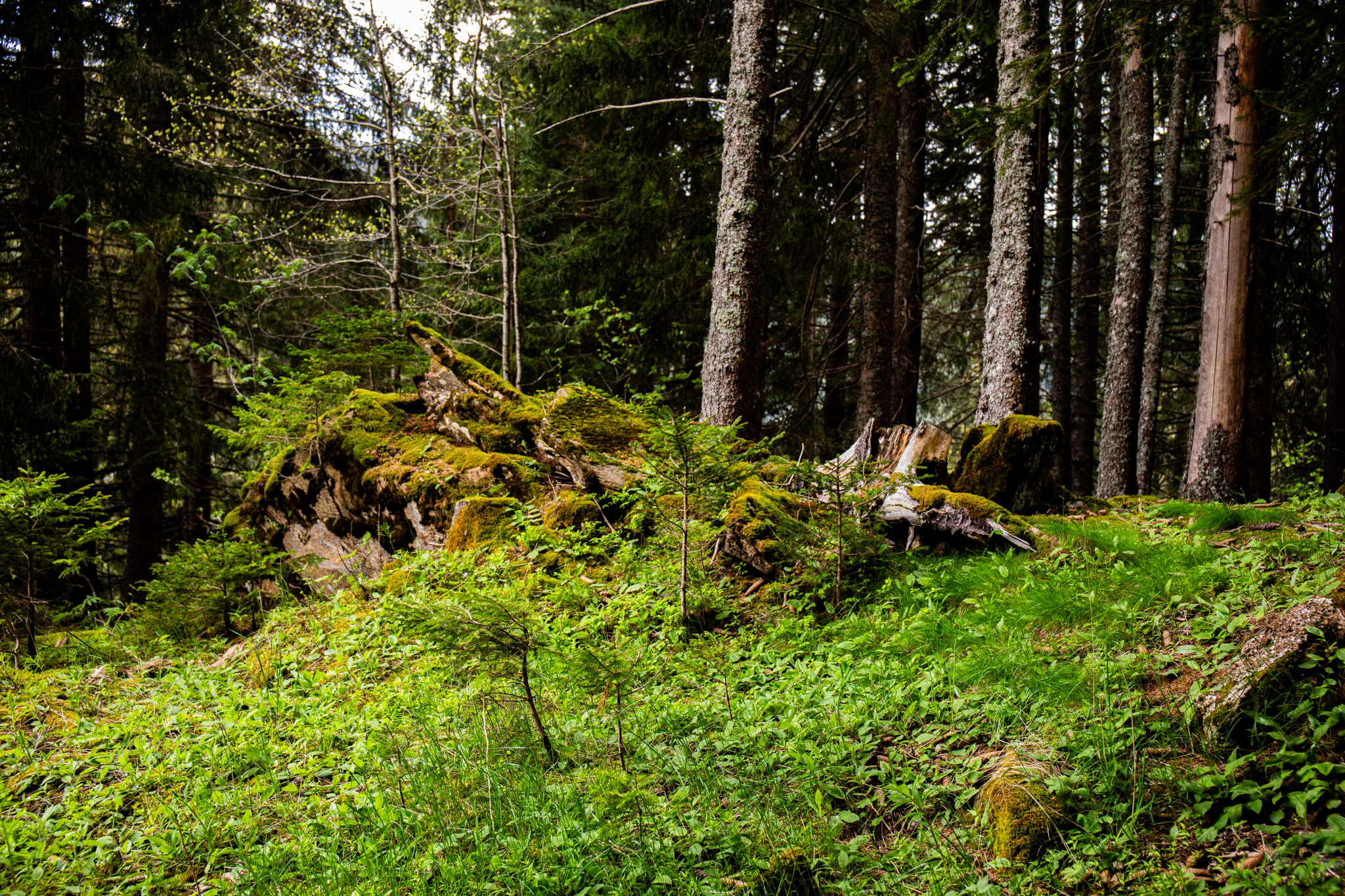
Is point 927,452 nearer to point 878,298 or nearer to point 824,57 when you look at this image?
point 878,298

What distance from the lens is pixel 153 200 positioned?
906cm

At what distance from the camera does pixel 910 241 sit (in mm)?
10594

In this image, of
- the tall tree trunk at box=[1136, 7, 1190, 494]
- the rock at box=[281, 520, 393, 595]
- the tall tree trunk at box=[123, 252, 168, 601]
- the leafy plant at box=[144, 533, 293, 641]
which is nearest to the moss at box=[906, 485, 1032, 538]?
the rock at box=[281, 520, 393, 595]

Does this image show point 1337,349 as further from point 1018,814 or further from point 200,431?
point 200,431

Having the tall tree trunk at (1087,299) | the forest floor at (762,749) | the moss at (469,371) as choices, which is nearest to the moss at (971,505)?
the forest floor at (762,749)

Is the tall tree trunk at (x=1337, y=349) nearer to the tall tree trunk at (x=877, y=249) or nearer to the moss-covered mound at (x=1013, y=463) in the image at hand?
the tall tree trunk at (x=877, y=249)

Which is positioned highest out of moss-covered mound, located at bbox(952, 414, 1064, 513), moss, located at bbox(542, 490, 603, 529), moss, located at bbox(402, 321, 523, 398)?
moss, located at bbox(402, 321, 523, 398)

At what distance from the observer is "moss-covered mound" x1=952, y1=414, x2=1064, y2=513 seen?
513 cm

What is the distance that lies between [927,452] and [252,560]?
19.4 feet

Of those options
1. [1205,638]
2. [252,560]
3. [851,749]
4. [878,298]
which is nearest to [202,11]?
[252,560]

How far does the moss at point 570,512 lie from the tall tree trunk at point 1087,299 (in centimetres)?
1083

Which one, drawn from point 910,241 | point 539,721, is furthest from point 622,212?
point 539,721

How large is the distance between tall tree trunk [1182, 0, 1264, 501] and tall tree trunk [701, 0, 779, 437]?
4.48 metres

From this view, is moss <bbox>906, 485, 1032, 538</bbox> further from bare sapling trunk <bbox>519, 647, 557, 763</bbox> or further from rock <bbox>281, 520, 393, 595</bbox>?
rock <bbox>281, 520, 393, 595</bbox>
